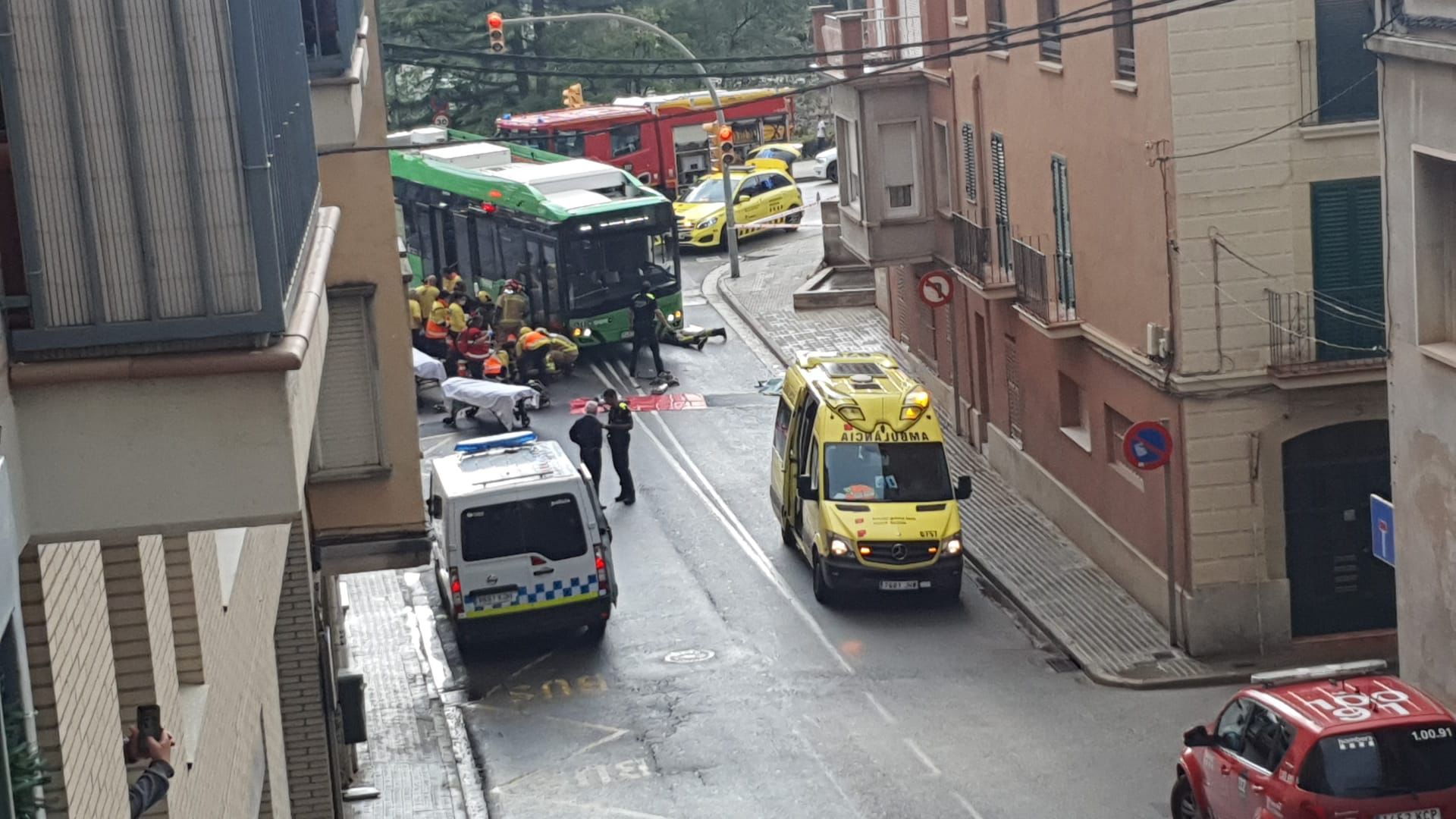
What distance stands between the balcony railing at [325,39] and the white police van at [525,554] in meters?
7.73

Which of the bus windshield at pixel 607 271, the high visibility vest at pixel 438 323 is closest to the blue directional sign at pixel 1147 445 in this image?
the high visibility vest at pixel 438 323

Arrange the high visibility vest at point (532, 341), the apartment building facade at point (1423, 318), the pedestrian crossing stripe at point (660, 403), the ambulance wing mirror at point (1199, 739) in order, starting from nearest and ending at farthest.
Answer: the ambulance wing mirror at point (1199, 739) → the apartment building facade at point (1423, 318) → the pedestrian crossing stripe at point (660, 403) → the high visibility vest at point (532, 341)

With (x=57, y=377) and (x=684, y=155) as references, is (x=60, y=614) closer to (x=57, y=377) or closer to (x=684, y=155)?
(x=57, y=377)

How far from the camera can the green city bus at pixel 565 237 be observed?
36.1 meters

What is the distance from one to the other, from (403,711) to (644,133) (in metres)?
34.5

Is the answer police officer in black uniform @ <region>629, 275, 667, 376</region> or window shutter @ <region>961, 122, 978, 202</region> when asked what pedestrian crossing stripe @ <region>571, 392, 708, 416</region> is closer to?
police officer in black uniform @ <region>629, 275, 667, 376</region>

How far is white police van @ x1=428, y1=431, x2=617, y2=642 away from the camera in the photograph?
21.1m

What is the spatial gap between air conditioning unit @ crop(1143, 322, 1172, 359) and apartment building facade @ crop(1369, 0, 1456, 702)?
12.4 ft

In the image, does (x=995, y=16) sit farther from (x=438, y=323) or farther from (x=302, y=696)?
(x=302, y=696)

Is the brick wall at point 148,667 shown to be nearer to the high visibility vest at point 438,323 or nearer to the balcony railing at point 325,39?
the balcony railing at point 325,39

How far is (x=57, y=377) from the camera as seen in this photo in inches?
210

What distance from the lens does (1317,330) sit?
64.7ft

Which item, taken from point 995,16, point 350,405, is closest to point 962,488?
point 350,405

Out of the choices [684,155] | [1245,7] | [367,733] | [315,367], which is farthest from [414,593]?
[684,155]
